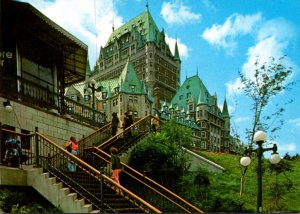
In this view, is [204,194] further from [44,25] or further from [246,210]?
[44,25]

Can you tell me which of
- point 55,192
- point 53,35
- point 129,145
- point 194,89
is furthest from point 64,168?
point 194,89

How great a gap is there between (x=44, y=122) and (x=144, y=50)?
540cm

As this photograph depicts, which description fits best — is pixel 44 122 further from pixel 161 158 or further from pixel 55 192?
pixel 55 192

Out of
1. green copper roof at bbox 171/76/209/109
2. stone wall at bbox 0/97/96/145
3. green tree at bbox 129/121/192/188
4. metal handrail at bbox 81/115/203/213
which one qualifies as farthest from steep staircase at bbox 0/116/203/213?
green copper roof at bbox 171/76/209/109

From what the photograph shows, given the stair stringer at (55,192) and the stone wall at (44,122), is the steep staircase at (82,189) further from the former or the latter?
the stone wall at (44,122)

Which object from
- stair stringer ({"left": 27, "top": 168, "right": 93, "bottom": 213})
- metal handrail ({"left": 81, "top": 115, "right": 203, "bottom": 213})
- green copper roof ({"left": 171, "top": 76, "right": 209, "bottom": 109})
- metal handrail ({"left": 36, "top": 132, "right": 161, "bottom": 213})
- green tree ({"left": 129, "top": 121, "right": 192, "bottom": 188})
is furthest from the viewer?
green copper roof ({"left": 171, "top": 76, "right": 209, "bottom": 109})

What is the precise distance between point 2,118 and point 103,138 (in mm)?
6386

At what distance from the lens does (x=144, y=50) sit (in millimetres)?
17781

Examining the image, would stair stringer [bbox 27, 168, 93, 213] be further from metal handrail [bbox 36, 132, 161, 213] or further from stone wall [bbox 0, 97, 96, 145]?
stone wall [bbox 0, 97, 96, 145]

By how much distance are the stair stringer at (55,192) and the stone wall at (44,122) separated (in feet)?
6.66

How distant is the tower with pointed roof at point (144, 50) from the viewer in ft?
46.7

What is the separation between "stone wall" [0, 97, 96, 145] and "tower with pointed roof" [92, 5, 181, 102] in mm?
2614

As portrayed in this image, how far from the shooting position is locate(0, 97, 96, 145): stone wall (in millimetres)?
12352

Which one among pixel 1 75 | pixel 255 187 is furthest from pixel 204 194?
pixel 1 75
